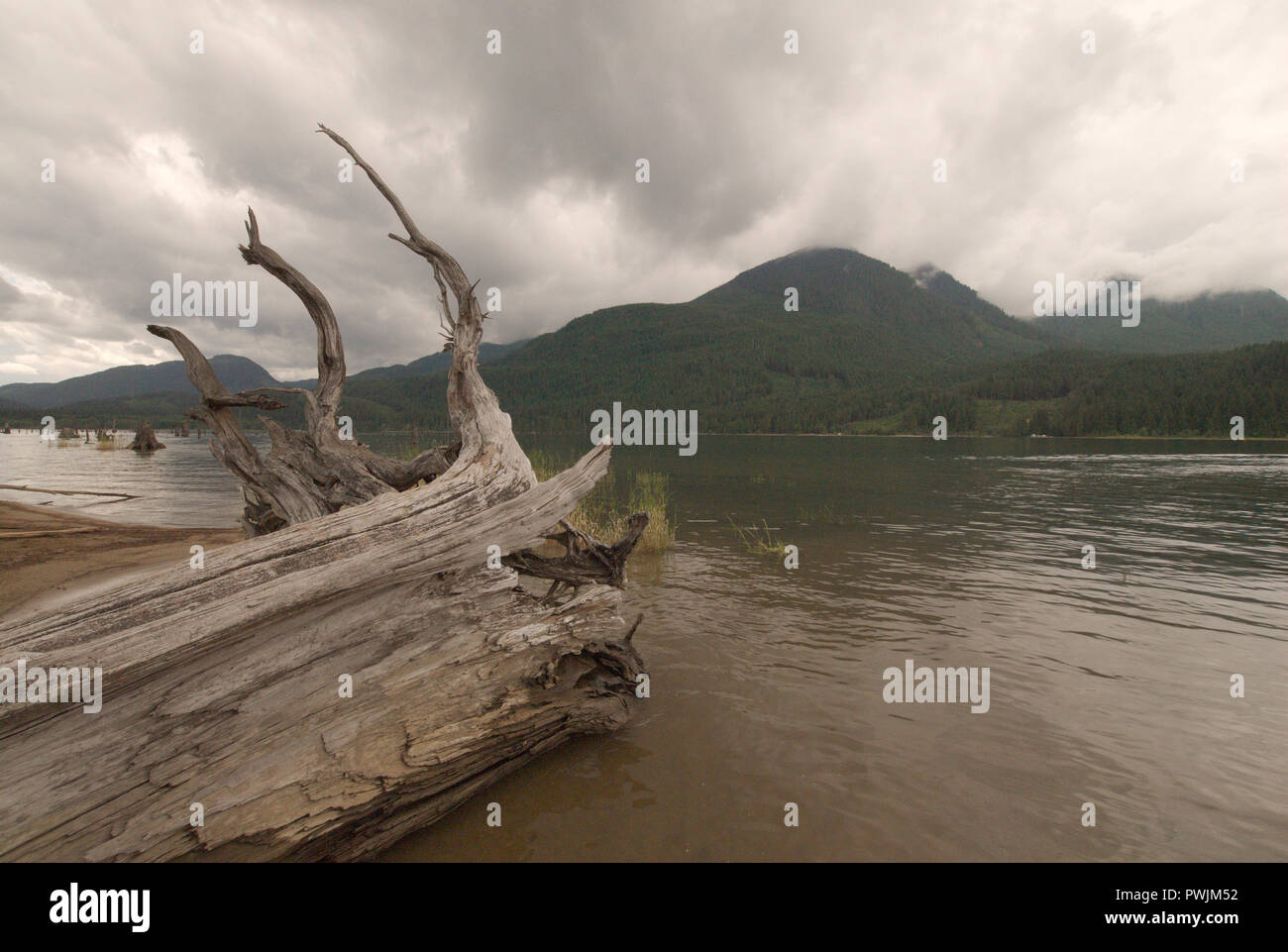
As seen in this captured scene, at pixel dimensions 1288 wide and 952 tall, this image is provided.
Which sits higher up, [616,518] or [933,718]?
[616,518]

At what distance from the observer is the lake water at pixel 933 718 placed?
466 centimetres

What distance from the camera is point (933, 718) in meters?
6.65

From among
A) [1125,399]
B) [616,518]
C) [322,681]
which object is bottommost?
[322,681]

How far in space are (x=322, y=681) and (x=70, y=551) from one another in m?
15.4

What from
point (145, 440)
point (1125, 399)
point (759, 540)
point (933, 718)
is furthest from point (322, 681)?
point (1125, 399)

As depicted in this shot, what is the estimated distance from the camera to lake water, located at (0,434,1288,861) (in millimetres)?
4664

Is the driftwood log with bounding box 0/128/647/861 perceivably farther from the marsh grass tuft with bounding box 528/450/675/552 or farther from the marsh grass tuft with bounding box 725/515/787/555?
the marsh grass tuft with bounding box 725/515/787/555

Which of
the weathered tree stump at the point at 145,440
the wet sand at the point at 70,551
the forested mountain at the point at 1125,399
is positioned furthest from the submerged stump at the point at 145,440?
the forested mountain at the point at 1125,399

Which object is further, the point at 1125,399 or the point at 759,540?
the point at 1125,399

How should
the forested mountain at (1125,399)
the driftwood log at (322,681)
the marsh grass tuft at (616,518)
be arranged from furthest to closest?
1. the forested mountain at (1125,399)
2. the marsh grass tuft at (616,518)
3. the driftwood log at (322,681)

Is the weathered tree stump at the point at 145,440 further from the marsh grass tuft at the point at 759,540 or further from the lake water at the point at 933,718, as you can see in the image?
the lake water at the point at 933,718

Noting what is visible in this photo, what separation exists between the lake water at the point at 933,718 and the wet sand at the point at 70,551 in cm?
901

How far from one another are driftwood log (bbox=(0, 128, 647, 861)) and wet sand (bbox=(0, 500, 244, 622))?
22.5 feet

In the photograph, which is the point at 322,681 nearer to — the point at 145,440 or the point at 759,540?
the point at 759,540
